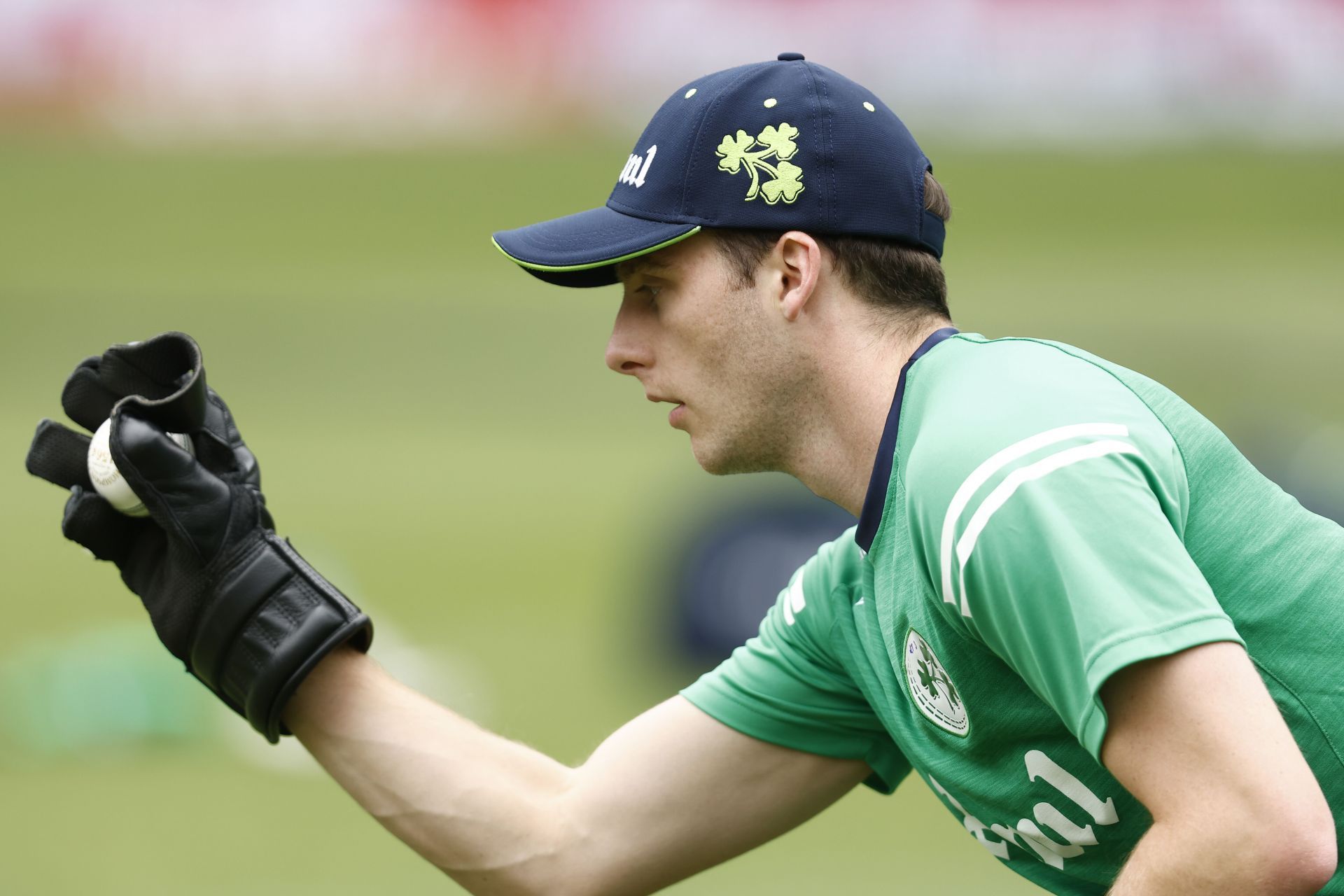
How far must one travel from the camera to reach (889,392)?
7.66ft

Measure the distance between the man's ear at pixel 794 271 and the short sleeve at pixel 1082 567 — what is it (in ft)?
1.73

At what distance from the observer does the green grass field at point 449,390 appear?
6.43 metres

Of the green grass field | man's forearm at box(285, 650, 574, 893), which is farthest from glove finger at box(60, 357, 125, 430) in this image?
the green grass field

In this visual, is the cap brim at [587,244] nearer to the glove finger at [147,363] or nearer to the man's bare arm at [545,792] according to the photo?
the glove finger at [147,363]

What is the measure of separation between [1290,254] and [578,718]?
470 inches

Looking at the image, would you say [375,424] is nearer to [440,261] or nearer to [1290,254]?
[440,261]

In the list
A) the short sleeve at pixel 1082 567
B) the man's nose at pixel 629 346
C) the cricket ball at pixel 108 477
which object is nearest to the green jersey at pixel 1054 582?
the short sleeve at pixel 1082 567

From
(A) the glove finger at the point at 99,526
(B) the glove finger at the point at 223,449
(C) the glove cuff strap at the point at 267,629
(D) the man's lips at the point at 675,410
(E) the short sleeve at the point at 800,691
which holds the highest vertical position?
(D) the man's lips at the point at 675,410

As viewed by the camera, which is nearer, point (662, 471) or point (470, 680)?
point (470, 680)

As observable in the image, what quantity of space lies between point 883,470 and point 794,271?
1.07ft

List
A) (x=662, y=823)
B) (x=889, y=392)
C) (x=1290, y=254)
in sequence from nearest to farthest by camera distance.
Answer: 1. (x=889, y=392)
2. (x=662, y=823)
3. (x=1290, y=254)

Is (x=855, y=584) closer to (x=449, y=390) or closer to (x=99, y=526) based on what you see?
(x=99, y=526)

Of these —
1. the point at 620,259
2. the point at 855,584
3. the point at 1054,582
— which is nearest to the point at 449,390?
the point at 855,584

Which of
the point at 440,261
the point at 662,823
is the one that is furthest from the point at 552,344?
the point at 662,823
